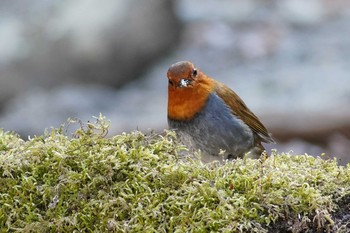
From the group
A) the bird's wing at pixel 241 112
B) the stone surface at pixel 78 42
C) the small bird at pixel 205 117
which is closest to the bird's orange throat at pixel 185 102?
the small bird at pixel 205 117

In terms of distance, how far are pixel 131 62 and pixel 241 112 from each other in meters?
5.75

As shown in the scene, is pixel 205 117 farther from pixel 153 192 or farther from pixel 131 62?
pixel 131 62

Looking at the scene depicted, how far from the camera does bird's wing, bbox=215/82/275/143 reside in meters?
4.70

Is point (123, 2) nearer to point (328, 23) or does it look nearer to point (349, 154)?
point (328, 23)

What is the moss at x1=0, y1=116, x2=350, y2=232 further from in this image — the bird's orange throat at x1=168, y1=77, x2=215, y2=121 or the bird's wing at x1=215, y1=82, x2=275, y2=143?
the bird's wing at x1=215, y1=82, x2=275, y2=143

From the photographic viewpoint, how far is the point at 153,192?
260 cm

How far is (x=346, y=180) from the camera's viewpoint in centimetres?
276

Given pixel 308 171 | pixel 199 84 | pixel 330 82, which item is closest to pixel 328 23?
pixel 330 82

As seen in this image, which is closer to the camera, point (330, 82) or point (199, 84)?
point (199, 84)

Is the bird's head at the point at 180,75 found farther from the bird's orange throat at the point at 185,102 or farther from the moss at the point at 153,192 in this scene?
the moss at the point at 153,192

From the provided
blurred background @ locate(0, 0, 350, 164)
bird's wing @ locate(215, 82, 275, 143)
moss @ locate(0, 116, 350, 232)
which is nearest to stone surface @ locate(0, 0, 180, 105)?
blurred background @ locate(0, 0, 350, 164)

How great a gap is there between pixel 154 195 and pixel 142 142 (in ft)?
1.12

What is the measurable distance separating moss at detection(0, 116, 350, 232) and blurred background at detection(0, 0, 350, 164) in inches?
222

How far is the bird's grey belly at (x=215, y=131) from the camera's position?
171 inches
